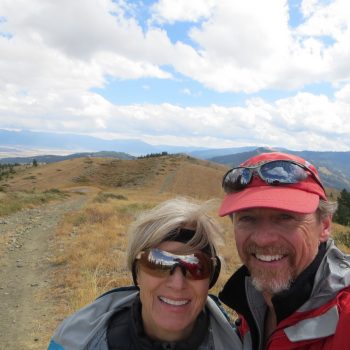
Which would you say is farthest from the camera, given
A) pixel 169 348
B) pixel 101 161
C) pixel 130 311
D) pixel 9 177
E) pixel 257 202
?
pixel 101 161

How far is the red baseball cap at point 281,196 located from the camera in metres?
2.32

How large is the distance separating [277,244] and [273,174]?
1.53ft

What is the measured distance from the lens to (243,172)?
267 centimetres

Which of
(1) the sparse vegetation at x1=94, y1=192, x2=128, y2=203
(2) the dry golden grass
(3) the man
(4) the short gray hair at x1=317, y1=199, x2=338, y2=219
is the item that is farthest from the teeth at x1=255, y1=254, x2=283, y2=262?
(1) the sparse vegetation at x1=94, y1=192, x2=128, y2=203

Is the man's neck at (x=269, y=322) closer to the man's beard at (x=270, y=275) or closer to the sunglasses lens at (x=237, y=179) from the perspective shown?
the man's beard at (x=270, y=275)

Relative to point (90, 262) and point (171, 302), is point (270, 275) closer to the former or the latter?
point (171, 302)

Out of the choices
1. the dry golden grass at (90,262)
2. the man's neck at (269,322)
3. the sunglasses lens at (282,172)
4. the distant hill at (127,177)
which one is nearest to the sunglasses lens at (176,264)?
the man's neck at (269,322)

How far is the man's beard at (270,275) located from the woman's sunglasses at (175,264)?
12.9 inches

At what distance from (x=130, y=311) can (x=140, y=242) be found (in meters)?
0.51

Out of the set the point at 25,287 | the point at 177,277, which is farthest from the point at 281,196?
the point at 25,287

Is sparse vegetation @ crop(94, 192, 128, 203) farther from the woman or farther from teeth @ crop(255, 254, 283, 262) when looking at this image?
teeth @ crop(255, 254, 283, 262)

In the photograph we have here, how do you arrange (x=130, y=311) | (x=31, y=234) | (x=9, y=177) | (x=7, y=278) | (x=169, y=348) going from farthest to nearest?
(x=9, y=177), (x=31, y=234), (x=7, y=278), (x=130, y=311), (x=169, y=348)

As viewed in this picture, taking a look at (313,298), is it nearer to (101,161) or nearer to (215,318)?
(215,318)

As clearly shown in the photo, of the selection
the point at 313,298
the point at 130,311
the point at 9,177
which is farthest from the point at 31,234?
the point at 9,177
